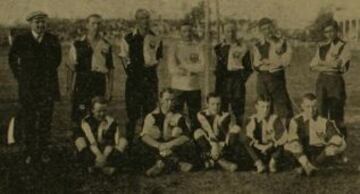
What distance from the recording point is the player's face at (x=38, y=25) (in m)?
3.35

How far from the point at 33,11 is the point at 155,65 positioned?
0.72m

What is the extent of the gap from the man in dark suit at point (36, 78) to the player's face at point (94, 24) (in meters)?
0.20

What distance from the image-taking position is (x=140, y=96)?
3535mm

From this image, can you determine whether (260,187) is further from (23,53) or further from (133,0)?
(23,53)

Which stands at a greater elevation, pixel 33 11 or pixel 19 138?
pixel 33 11

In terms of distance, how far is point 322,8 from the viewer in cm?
364

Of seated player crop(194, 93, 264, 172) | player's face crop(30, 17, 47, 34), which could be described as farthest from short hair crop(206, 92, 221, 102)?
player's face crop(30, 17, 47, 34)

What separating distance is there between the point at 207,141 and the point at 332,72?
0.84m

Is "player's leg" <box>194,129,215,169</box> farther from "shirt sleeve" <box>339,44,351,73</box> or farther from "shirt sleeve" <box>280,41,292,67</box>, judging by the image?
"shirt sleeve" <box>339,44,351,73</box>

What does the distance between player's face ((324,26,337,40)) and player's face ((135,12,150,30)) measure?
3.35ft

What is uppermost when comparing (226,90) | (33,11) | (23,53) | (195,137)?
(33,11)

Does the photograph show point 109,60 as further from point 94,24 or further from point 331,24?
point 331,24

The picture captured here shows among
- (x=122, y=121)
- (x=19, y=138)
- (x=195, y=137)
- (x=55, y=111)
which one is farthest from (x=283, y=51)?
(x=19, y=138)

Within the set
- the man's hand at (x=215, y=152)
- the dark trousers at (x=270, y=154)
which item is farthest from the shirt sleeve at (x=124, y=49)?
the dark trousers at (x=270, y=154)
